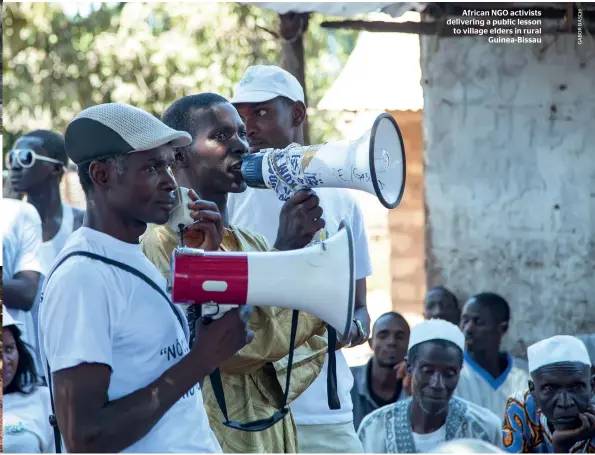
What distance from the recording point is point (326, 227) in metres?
3.61

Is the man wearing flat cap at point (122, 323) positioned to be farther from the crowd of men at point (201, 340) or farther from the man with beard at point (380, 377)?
the man with beard at point (380, 377)

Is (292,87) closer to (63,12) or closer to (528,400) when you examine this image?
(528,400)

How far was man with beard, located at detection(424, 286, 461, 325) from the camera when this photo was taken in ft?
18.9

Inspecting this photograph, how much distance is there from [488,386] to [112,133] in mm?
3354

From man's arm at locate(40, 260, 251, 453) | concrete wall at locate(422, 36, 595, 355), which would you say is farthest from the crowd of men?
concrete wall at locate(422, 36, 595, 355)

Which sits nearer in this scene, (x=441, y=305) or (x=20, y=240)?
(x=20, y=240)

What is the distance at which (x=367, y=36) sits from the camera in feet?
36.3

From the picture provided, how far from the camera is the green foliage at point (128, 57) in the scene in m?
11.8

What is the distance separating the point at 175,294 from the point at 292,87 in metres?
1.57

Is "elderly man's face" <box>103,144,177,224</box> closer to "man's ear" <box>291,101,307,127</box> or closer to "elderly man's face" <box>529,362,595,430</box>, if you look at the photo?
"man's ear" <box>291,101,307,127</box>

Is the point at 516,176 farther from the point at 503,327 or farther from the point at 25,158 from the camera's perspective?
the point at 25,158

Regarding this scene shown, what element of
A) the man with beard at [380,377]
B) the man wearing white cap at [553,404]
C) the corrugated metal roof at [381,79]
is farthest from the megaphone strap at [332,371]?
the corrugated metal roof at [381,79]

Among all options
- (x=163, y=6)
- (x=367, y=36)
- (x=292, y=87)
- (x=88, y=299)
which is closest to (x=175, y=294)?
(x=88, y=299)

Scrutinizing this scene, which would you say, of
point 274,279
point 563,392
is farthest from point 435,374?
point 274,279
